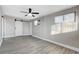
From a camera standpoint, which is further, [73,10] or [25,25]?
[25,25]

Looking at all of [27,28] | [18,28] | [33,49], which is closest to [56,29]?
[33,49]

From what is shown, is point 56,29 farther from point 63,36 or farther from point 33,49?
point 33,49

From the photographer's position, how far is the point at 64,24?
15.3 ft

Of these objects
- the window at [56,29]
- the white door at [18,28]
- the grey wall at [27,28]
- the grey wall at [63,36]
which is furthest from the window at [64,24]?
the grey wall at [27,28]

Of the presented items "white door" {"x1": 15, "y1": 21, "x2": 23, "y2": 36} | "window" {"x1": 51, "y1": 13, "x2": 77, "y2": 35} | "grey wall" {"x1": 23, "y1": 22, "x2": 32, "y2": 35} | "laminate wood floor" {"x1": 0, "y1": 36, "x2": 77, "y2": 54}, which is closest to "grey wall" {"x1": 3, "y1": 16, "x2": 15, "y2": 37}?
"white door" {"x1": 15, "y1": 21, "x2": 23, "y2": 36}

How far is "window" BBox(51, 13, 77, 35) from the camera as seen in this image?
4.11 meters

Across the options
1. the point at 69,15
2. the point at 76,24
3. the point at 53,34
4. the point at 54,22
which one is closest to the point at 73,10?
the point at 69,15

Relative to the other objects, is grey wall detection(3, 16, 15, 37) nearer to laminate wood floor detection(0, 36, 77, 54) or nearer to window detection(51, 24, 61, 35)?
laminate wood floor detection(0, 36, 77, 54)

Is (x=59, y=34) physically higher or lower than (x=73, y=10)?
lower

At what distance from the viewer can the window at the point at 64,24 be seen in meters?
4.11

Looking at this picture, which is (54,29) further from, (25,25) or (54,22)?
(25,25)

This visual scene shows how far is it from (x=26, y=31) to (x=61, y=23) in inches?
270

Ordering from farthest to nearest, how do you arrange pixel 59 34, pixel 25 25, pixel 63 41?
1. pixel 25 25
2. pixel 59 34
3. pixel 63 41

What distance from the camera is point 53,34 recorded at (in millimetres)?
5641
